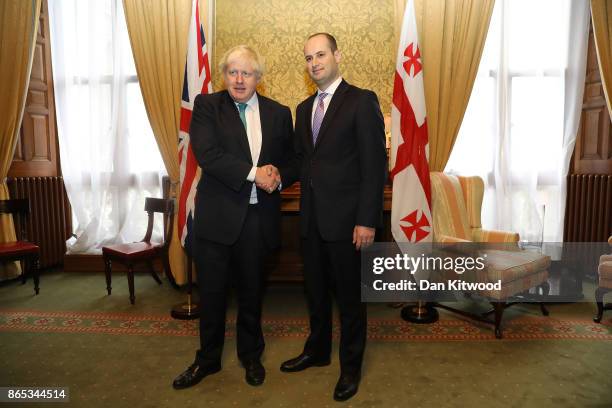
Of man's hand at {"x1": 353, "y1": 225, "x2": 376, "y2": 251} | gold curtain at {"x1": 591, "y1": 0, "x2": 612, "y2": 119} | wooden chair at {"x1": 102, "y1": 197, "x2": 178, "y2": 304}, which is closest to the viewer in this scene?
man's hand at {"x1": 353, "y1": 225, "x2": 376, "y2": 251}

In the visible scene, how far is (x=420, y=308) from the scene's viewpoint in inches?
130

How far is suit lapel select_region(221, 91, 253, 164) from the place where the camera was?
2.21 metres

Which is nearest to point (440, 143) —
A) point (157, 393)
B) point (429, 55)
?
point (429, 55)

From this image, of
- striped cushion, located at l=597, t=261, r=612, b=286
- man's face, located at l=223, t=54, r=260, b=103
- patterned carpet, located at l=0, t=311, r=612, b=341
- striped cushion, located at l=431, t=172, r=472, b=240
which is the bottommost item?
patterned carpet, located at l=0, t=311, r=612, b=341

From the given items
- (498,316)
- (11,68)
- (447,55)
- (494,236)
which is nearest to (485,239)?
(494,236)

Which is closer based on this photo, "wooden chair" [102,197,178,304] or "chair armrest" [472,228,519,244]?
"chair armrest" [472,228,519,244]

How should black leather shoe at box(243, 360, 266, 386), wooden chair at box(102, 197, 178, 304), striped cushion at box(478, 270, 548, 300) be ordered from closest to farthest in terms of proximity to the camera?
black leather shoe at box(243, 360, 266, 386), striped cushion at box(478, 270, 548, 300), wooden chair at box(102, 197, 178, 304)

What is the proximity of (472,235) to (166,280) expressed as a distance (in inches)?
112

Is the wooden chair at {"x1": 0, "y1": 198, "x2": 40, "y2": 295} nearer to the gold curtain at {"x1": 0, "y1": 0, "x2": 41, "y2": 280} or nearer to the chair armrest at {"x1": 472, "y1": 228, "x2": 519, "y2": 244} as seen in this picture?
the gold curtain at {"x1": 0, "y1": 0, "x2": 41, "y2": 280}

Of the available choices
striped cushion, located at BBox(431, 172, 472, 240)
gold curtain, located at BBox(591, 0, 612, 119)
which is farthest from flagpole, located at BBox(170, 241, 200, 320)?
gold curtain, located at BBox(591, 0, 612, 119)

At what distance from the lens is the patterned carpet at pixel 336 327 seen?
2.98 meters

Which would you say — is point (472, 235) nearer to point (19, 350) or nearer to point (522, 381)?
point (522, 381)

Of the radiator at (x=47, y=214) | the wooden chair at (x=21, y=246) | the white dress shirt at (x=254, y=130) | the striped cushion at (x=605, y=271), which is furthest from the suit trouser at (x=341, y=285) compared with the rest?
the radiator at (x=47, y=214)

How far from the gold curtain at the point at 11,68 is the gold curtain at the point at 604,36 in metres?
5.20
